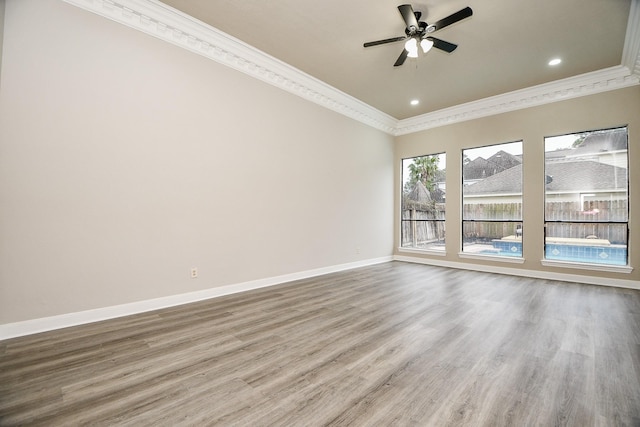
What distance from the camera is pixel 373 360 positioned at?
2021 millimetres

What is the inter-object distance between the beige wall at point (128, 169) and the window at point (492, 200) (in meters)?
3.62

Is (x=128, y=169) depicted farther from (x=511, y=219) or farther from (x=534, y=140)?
(x=534, y=140)

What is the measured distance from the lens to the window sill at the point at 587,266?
4.22m

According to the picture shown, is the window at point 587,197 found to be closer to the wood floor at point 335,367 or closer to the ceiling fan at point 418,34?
the wood floor at point 335,367

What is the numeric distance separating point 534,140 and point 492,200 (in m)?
1.26

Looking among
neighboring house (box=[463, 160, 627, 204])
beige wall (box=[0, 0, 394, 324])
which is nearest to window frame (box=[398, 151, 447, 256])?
neighboring house (box=[463, 160, 627, 204])

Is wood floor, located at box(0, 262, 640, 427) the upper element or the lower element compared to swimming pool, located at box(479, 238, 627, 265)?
lower

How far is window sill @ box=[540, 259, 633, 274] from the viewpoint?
13.8 ft

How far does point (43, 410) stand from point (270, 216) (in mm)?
3010

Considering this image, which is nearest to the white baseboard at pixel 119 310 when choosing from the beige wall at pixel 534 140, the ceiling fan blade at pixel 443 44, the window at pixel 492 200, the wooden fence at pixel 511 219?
the wooden fence at pixel 511 219

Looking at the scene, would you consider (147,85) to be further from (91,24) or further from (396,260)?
(396,260)

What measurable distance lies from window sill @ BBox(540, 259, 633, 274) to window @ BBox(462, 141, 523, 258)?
0.47 metres

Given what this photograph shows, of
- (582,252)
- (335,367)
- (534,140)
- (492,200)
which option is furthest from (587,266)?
(335,367)

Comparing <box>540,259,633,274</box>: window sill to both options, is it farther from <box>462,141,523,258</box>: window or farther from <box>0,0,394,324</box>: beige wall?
<box>0,0,394,324</box>: beige wall
